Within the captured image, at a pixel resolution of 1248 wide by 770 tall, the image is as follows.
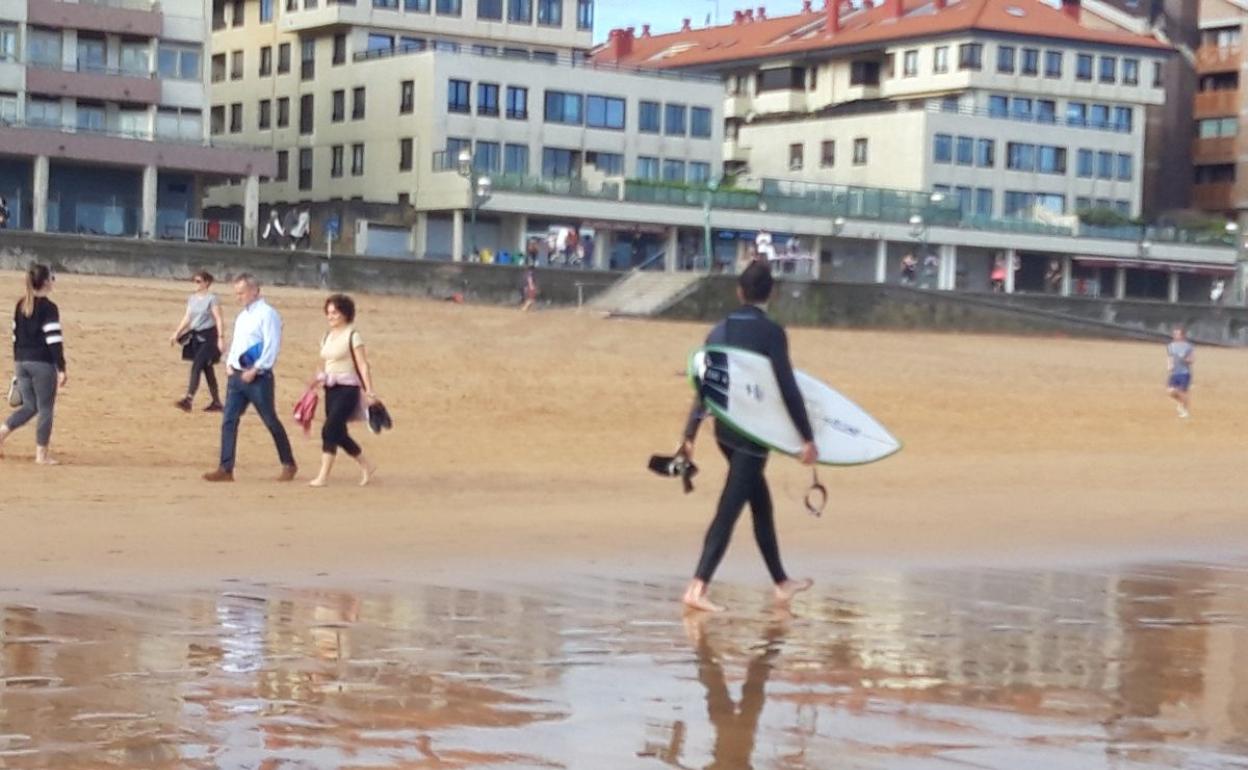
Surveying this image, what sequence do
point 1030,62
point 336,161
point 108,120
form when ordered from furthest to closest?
point 1030,62
point 336,161
point 108,120

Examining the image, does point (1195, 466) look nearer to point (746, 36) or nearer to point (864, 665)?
point (864, 665)

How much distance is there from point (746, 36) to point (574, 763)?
9204 cm

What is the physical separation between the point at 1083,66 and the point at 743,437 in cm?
8193

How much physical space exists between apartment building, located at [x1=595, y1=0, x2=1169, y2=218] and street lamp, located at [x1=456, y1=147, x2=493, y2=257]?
18.3 m

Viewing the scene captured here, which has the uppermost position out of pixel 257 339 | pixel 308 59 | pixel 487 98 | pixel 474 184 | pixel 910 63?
pixel 910 63

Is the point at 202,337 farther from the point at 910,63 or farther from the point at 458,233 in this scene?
the point at 910,63

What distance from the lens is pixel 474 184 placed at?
66.4 m

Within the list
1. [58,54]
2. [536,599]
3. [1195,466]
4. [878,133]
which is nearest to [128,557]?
[536,599]

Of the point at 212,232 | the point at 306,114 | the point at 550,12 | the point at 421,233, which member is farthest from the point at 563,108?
the point at 212,232

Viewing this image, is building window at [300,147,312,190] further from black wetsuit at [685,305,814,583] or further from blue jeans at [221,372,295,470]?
black wetsuit at [685,305,814,583]

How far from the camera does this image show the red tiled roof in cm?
8675

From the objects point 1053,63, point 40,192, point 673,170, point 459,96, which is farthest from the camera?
point 1053,63

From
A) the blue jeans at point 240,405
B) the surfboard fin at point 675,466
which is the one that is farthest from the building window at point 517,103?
the surfboard fin at point 675,466

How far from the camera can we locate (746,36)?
3799 inches
